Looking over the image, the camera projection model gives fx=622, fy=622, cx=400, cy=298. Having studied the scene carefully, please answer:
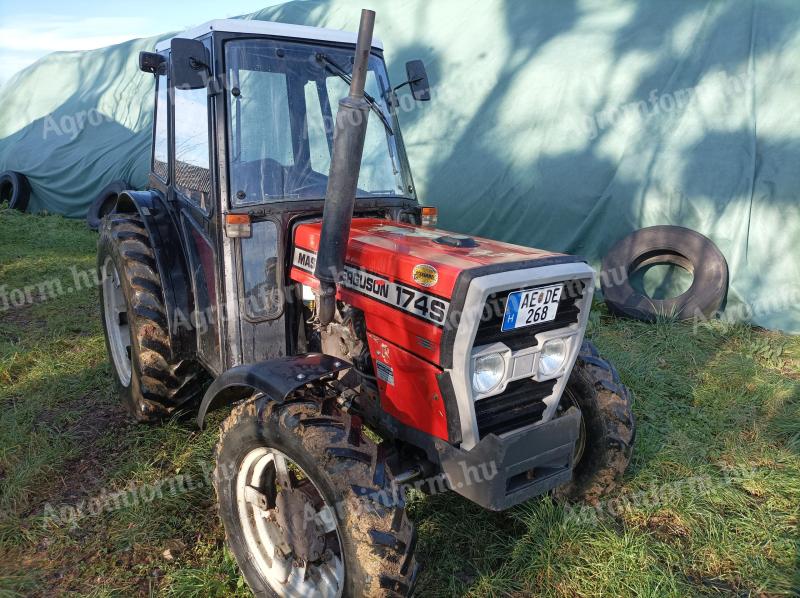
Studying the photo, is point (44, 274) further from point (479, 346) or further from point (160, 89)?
point (479, 346)

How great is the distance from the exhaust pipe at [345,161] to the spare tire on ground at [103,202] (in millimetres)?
7607

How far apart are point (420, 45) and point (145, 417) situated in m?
6.31

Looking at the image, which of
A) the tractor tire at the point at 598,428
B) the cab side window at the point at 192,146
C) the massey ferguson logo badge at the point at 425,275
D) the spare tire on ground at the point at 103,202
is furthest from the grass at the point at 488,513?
the spare tire on ground at the point at 103,202

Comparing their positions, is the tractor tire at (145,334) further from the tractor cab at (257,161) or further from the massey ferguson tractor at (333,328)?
the tractor cab at (257,161)

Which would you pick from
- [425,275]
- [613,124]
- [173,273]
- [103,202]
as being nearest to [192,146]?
[173,273]

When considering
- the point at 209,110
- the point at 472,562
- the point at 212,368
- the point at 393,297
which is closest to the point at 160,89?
the point at 209,110

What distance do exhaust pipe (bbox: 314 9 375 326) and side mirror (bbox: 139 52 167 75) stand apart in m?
1.87

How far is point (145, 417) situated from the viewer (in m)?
3.41

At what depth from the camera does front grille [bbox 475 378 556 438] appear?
2.41m

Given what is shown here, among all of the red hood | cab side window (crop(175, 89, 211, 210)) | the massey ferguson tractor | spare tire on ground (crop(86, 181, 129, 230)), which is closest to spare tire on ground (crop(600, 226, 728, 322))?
the massey ferguson tractor

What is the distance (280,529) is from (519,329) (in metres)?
1.26

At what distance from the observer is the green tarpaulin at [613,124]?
5.82 m

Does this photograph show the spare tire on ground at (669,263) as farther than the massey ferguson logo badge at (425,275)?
Yes

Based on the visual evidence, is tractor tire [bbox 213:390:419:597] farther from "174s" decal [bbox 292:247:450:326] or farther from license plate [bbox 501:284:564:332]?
license plate [bbox 501:284:564:332]
